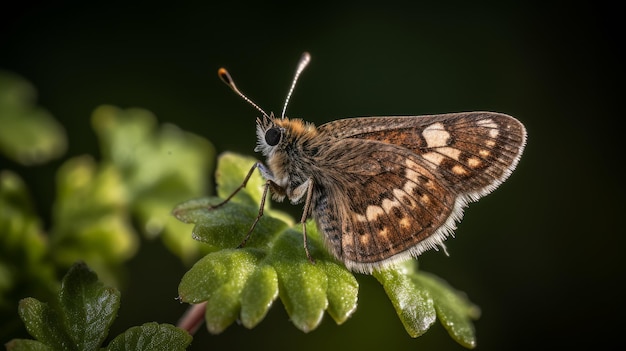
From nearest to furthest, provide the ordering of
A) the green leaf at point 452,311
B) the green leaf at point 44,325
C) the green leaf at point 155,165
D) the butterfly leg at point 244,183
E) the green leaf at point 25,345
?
1. the green leaf at point 25,345
2. the green leaf at point 44,325
3. the green leaf at point 452,311
4. the butterfly leg at point 244,183
5. the green leaf at point 155,165

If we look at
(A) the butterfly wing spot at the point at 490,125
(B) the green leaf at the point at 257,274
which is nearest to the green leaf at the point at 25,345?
(B) the green leaf at the point at 257,274

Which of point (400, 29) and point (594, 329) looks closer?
point (594, 329)

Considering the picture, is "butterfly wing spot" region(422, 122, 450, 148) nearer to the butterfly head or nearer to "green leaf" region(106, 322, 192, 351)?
the butterfly head

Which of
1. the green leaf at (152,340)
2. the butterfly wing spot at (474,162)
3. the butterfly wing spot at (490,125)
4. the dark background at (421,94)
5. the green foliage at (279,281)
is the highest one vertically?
the butterfly wing spot at (490,125)

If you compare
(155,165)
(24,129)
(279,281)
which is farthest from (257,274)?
(24,129)

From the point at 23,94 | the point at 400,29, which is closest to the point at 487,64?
the point at 400,29

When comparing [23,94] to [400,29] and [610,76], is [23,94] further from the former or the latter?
[610,76]

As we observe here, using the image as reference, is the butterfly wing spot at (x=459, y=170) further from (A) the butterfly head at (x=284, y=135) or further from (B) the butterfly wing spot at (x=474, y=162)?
(A) the butterfly head at (x=284, y=135)

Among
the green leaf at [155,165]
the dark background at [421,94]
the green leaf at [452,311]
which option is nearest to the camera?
the green leaf at [452,311]
